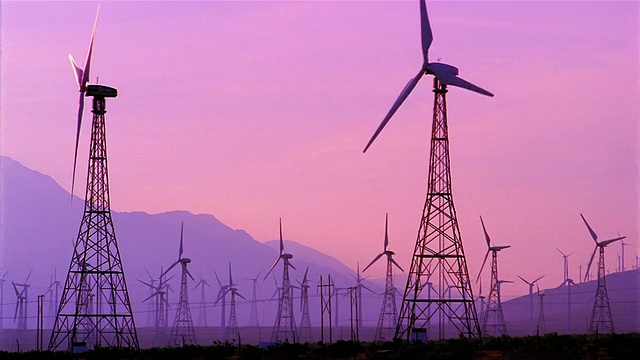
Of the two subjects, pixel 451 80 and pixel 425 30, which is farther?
pixel 425 30

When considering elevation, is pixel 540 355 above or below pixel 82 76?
below

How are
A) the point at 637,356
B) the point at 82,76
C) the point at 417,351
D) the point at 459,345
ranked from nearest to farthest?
the point at 637,356 → the point at 417,351 → the point at 459,345 → the point at 82,76

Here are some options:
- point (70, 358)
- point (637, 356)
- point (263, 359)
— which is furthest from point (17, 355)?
point (637, 356)

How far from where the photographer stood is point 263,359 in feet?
257

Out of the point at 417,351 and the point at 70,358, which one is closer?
the point at 417,351

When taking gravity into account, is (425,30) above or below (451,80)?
above

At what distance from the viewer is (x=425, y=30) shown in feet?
329

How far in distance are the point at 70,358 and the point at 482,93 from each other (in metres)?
33.9

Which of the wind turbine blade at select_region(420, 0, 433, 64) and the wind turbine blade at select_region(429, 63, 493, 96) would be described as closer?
the wind turbine blade at select_region(429, 63, 493, 96)

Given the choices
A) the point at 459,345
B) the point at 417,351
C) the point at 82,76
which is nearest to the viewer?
the point at 417,351

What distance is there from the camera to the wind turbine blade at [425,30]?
323 ft

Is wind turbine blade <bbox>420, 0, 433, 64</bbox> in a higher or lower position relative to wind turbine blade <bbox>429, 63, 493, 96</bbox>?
higher

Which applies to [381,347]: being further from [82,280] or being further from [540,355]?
[82,280]

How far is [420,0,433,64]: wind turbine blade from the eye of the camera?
9838cm
